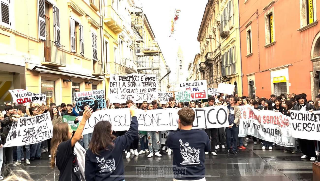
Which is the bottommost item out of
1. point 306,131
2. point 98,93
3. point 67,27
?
point 306,131

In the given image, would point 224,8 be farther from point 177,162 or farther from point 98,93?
point 177,162

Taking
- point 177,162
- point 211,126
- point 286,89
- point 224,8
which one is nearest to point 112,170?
point 177,162

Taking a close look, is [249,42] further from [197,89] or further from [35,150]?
[35,150]

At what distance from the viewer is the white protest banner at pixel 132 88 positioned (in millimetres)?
12070

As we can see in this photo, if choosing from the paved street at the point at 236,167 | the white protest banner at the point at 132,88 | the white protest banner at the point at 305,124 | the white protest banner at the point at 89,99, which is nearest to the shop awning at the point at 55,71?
the white protest banner at the point at 89,99

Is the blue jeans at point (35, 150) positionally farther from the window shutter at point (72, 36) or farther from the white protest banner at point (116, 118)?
the window shutter at point (72, 36)

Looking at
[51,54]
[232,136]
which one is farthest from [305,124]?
[51,54]

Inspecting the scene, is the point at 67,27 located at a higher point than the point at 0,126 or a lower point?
higher

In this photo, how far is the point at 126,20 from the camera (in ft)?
115

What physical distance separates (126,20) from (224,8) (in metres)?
10.5

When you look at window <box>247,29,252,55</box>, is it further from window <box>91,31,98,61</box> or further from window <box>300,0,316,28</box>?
window <box>91,31,98,61</box>

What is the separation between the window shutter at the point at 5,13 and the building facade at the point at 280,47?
40.3ft

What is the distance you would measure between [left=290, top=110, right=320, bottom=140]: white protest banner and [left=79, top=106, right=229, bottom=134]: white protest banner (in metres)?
1.97

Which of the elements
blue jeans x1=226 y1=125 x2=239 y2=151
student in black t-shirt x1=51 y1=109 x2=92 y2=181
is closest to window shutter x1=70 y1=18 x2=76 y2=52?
blue jeans x1=226 y1=125 x2=239 y2=151
